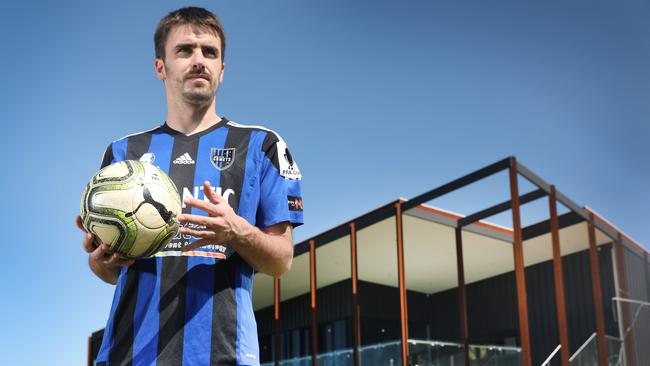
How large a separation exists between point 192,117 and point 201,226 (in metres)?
0.45

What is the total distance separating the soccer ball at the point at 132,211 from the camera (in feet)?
6.23

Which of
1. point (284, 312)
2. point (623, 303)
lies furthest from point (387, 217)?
point (284, 312)

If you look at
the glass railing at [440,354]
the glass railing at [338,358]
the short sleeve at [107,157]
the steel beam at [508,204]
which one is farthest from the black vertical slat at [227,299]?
the glass railing at [338,358]

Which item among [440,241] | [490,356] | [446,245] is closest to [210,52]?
[490,356]

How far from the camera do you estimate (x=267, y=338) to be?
2253cm

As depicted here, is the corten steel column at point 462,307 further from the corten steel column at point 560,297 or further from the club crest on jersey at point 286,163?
the club crest on jersey at point 286,163

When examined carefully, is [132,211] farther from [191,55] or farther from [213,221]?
[191,55]

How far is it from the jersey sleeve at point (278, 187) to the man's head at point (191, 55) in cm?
28

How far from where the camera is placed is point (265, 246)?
2.00 m

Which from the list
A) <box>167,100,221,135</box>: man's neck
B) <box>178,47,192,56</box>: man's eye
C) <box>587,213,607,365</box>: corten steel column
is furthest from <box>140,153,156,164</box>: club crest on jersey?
<box>587,213,607,365</box>: corten steel column

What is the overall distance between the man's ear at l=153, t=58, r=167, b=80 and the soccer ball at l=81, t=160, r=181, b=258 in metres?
0.50

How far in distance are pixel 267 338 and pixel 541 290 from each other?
919cm

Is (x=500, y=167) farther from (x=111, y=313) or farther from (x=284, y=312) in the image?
(x=284, y=312)

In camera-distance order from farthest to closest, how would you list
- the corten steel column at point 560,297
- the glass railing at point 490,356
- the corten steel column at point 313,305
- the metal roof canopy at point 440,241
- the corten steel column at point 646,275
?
the corten steel column at point 646,275 → the corten steel column at point 313,305 → the metal roof canopy at point 440,241 → the glass railing at point 490,356 → the corten steel column at point 560,297
